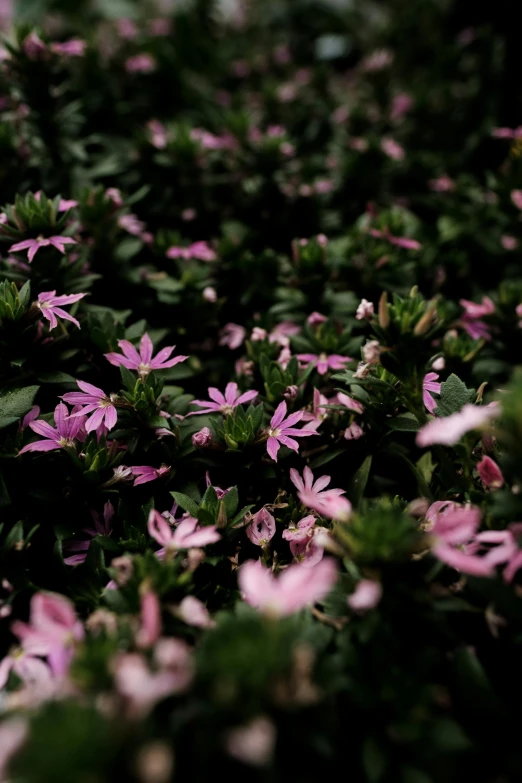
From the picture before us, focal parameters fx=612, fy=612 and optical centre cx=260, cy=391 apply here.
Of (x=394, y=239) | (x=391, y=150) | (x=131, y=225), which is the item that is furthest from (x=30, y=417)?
(x=391, y=150)

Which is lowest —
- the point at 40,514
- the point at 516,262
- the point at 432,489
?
the point at 40,514

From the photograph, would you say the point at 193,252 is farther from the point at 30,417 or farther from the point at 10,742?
the point at 10,742

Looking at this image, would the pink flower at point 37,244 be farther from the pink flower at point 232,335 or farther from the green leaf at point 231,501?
the green leaf at point 231,501

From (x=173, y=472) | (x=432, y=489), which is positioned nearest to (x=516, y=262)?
(x=432, y=489)

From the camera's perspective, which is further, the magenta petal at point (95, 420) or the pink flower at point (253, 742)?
the magenta petal at point (95, 420)

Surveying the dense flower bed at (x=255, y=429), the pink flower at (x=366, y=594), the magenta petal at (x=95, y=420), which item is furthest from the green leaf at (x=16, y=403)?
the pink flower at (x=366, y=594)

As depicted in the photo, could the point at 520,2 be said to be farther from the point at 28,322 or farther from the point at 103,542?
the point at 103,542

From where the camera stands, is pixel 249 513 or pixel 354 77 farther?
pixel 354 77
